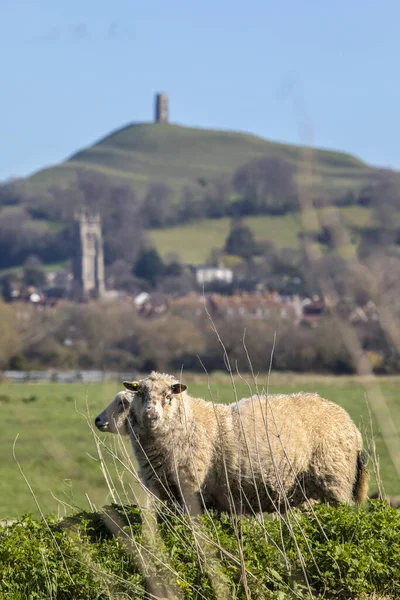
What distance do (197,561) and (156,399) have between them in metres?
2.41

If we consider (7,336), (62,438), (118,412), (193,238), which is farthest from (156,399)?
(193,238)

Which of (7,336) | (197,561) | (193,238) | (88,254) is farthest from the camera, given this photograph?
(88,254)

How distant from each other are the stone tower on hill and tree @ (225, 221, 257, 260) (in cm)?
4619

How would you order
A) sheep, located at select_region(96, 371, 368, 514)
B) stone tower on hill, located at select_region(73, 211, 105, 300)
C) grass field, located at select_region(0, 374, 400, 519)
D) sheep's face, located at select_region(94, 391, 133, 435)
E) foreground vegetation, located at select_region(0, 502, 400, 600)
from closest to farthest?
foreground vegetation, located at select_region(0, 502, 400, 600) → grass field, located at select_region(0, 374, 400, 519) → sheep, located at select_region(96, 371, 368, 514) → sheep's face, located at select_region(94, 391, 133, 435) → stone tower on hill, located at select_region(73, 211, 105, 300)

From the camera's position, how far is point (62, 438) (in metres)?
38.7

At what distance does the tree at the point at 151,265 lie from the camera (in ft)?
514

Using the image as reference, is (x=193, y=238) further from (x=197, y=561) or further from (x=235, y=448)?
(x=197, y=561)

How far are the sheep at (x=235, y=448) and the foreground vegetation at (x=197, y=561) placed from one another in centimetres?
116

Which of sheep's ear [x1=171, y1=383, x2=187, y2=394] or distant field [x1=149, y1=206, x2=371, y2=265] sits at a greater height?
sheep's ear [x1=171, y1=383, x2=187, y2=394]

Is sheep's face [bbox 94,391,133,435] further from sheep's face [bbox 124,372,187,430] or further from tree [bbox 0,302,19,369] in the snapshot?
tree [bbox 0,302,19,369]

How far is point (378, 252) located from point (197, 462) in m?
5.97

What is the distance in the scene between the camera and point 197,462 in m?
9.69

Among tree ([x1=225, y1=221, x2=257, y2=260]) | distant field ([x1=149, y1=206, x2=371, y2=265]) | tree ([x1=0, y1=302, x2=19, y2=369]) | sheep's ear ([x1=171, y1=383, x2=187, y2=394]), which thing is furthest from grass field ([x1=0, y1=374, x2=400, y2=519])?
distant field ([x1=149, y1=206, x2=371, y2=265])

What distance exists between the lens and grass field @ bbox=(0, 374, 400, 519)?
321 inches
